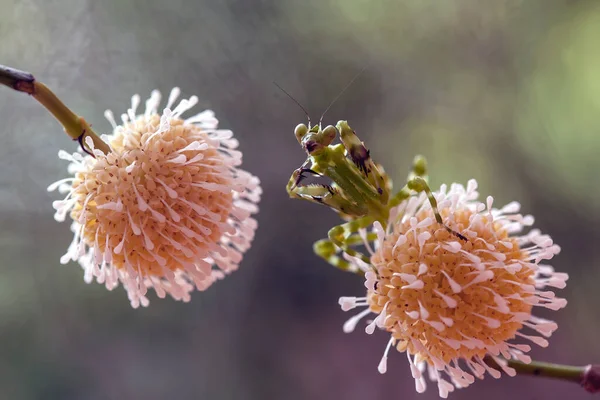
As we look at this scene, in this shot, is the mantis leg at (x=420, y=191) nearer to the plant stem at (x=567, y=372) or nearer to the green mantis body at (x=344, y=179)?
the green mantis body at (x=344, y=179)

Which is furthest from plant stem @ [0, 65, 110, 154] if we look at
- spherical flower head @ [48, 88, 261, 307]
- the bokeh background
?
the bokeh background

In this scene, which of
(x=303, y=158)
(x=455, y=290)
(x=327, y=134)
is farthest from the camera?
(x=303, y=158)

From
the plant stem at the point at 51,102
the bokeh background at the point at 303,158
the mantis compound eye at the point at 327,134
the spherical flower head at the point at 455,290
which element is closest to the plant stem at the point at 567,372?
the spherical flower head at the point at 455,290

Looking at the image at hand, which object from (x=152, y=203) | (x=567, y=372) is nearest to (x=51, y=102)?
(x=152, y=203)

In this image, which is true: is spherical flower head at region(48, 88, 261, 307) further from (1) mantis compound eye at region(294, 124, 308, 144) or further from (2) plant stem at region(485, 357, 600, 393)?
(2) plant stem at region(485, 357, 600, 393)

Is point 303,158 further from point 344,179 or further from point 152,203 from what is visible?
point 152,203

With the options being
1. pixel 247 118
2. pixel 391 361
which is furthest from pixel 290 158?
pixel 391 361
